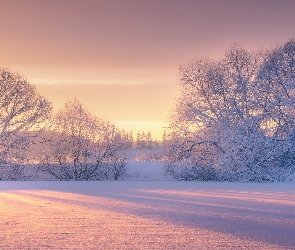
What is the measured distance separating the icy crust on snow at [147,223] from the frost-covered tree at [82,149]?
15.5 metres

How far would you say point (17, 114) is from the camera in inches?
1270

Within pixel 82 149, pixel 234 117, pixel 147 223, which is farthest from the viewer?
pixel 82 149

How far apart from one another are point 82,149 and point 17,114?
495 centimetres

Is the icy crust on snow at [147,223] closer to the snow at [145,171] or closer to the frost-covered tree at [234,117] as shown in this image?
the frost-covered tree at [234,117]

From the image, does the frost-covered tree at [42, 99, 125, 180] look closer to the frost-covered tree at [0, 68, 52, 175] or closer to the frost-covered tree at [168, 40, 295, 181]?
the frost-covered tree at [0, 68, 52, 175]

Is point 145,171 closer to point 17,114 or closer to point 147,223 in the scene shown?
point 17,114

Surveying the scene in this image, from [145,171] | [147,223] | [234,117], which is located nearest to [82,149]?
[145,171]

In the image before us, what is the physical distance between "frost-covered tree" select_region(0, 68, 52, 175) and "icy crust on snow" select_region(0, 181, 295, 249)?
52.2 ft

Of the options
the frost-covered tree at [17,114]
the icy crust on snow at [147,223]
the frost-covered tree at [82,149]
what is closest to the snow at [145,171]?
the frost-covered tree at [82,149]

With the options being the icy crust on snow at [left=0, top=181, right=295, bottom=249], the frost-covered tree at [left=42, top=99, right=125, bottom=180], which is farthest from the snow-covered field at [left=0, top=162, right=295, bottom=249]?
the frost-covered tree at [left=42, top=99, right=125, bottom=180]

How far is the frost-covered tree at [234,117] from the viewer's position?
28.7 metres

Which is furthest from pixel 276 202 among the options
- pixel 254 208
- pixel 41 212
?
pixel 41 212

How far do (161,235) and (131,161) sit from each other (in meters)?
24.0

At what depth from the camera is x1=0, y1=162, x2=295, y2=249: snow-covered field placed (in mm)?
8102
